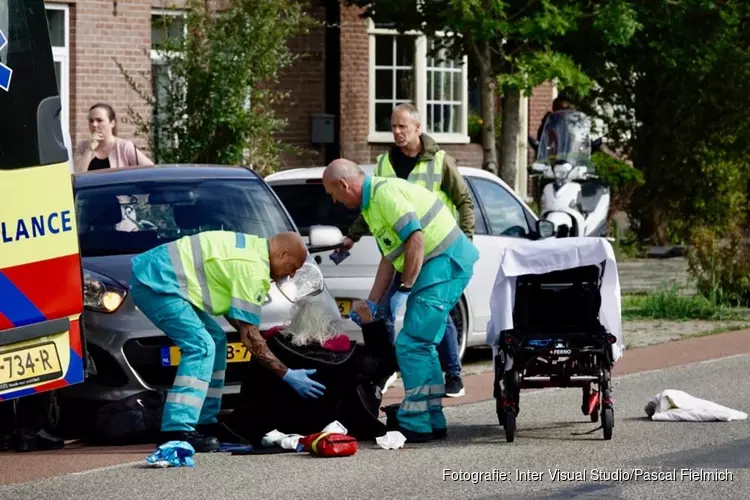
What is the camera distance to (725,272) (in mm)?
18016

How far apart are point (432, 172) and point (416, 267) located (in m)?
2.03

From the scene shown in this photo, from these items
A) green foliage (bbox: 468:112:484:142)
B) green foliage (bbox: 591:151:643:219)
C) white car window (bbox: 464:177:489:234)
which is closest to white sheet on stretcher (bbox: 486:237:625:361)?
white car window (bbox: 464:177:489:234)

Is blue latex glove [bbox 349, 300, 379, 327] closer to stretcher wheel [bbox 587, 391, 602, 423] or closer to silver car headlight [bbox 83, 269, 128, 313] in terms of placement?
silver car headlight [bbox 83, 269, 128, 313]

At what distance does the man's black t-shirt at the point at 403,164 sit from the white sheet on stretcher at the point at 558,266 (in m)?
1.74

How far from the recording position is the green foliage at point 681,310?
57.0 ft

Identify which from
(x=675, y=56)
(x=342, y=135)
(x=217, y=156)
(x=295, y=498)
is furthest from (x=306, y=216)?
(x=342, y=135)

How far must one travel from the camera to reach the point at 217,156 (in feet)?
60.1

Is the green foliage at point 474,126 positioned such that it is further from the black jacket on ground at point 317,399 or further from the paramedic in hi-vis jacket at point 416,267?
the black jacket on ground at point 317,399

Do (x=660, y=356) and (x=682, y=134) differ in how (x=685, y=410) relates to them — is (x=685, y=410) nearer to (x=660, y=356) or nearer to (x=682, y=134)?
(x=660, y=356)

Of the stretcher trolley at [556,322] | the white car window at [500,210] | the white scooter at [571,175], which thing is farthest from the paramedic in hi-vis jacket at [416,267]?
the white scooter at [571,175]

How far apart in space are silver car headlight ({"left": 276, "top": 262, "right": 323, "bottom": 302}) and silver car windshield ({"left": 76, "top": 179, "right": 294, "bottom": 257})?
1.72 feet

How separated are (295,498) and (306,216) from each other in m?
4.62

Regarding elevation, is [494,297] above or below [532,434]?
above

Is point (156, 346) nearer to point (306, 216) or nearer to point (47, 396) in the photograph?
point (47, 396)
